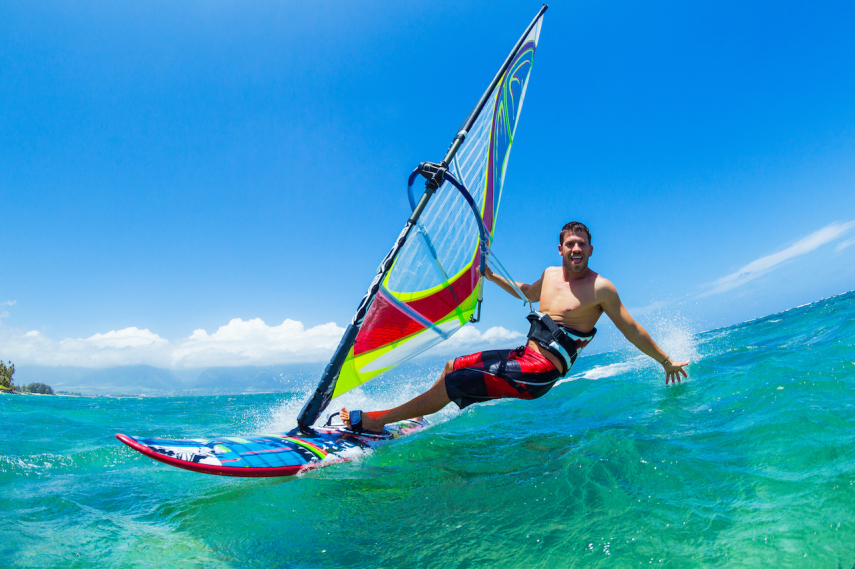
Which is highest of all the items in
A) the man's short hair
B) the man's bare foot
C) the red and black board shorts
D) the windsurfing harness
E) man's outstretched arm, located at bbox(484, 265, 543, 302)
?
the man's short hair

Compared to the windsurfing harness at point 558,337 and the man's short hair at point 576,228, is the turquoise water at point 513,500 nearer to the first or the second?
the windsurfing harness at point 558,337

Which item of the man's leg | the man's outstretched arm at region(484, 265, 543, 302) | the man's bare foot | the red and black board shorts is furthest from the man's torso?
the man's bare foot

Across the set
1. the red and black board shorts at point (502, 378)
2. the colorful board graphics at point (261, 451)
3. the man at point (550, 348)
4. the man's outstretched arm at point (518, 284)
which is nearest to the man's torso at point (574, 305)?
the man at point (550, 348)

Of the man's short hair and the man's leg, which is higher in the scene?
the man's short hair

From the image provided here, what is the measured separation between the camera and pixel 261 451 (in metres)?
3.61

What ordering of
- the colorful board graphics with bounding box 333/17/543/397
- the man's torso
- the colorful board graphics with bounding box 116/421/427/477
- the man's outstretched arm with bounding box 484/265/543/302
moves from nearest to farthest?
1. the colorful board graphics with bounding box 116/421/427/477
2. the man's torso
3. the colorful board graphics with bounding box 333/17/543/397
4. the man's outstretched arm with bounding box 484/265/543/302

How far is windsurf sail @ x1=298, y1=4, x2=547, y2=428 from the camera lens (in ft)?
13.6

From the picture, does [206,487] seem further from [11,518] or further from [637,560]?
[637,560]

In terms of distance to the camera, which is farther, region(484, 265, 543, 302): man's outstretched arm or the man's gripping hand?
the man's gripping hand

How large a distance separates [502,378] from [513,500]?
1298mm

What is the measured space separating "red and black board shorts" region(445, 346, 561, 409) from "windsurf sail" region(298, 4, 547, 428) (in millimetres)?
899

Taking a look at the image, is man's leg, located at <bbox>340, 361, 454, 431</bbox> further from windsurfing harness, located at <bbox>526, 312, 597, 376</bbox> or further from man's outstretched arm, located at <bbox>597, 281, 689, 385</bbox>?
man's outstretched arm, located at <bbox>597, 281, 689, 385</bbox>

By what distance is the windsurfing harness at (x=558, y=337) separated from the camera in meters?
3.89

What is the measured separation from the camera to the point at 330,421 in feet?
15.2
